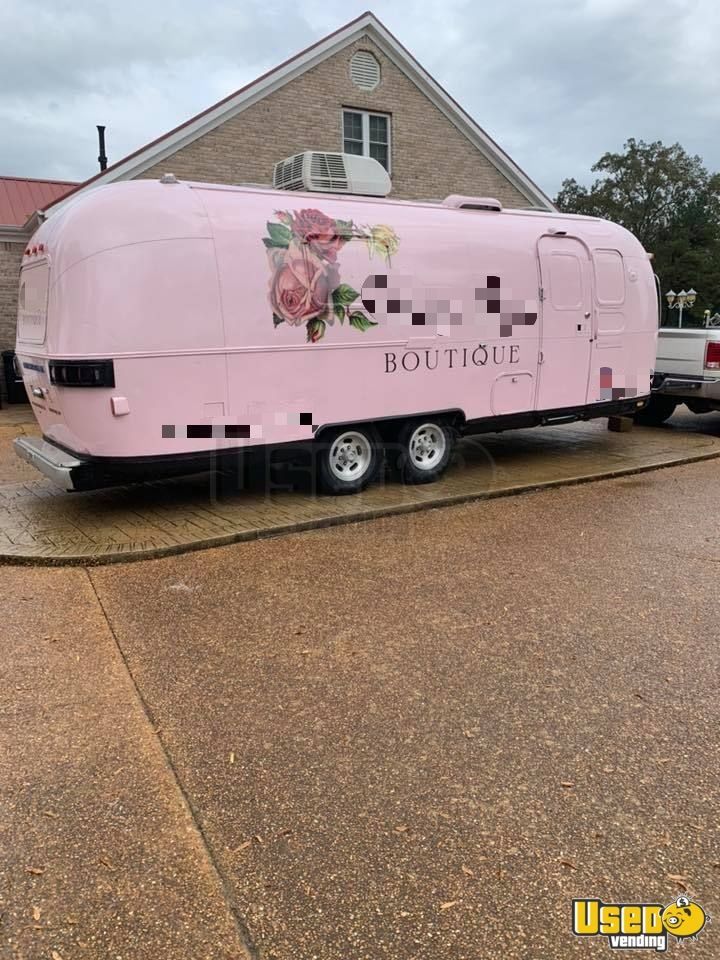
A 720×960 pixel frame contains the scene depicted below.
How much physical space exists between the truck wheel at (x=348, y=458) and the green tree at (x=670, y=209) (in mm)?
58753

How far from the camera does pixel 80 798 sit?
120 inches

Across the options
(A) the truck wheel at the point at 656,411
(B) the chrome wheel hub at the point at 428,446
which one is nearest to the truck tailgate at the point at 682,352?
(A) the truck wheel at the point at 656,411

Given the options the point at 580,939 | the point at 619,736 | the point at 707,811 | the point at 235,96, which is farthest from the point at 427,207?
the point at 235,96

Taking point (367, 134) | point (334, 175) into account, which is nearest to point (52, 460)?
point (334, 175)

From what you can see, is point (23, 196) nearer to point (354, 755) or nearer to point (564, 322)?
point (564, 322)

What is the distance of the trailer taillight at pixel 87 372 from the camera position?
607 cm

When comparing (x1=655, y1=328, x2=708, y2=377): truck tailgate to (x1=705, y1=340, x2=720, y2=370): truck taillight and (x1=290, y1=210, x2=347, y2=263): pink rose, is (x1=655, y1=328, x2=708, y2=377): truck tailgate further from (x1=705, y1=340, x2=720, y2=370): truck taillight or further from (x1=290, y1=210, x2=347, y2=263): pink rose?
(x1=290, y1=210, x2=347, y2=263): pink rose

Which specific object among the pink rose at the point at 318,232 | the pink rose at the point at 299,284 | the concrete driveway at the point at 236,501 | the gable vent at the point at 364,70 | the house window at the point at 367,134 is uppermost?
the gable vent at the point at 364,70

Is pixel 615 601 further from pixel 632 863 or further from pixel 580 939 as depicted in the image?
pixel 580 939

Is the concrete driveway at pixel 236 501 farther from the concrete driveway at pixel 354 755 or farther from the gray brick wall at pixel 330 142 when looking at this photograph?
the gray brick wall at pixel 330 142

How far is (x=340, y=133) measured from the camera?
16.6m

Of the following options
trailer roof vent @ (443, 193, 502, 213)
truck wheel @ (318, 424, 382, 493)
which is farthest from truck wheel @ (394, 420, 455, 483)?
trailer roof vent @ (443, 193, 502, 213)

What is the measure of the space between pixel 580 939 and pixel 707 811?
2.88 ft

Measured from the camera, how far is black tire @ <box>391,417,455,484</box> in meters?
8.07
